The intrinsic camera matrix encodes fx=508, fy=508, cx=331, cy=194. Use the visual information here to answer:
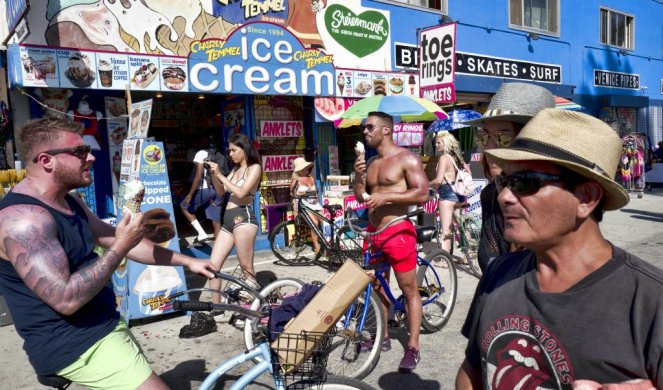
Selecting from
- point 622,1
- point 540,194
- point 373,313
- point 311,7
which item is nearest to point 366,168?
point 373,313

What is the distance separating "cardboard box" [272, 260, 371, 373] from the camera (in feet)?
8.05

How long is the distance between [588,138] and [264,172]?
324 inches

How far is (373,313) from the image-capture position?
13.6 feet

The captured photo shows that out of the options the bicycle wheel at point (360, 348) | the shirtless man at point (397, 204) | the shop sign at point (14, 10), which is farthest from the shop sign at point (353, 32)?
the bicycle wheel at point (360, 348)

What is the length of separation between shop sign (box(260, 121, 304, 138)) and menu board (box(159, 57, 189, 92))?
2.11 meters

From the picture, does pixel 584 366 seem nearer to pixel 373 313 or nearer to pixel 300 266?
pixel 373 313

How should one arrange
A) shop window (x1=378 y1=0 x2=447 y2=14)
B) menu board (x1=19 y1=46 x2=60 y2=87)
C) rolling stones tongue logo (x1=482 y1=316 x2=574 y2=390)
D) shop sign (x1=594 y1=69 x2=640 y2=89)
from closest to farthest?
rolling stones tongue logo (x1=482 y1=316 x2=574 y2=390)
menu board (x1=19 y1=46 x2=60 y2=87)
shop window (x1=378 y1=0 x2=447 y2=14)
shop sign (x1=594 y1=69 x2=640 y2=89)

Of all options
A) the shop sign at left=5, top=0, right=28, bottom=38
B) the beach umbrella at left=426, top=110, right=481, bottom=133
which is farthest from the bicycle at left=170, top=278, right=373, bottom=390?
the beach umbrella at left=426, top=110, right=481, bottom=133

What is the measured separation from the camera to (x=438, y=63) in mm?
10211

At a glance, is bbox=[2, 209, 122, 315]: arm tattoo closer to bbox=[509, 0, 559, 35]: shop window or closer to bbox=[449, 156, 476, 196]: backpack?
bbox=[449, 156, 476, 196]: backpack

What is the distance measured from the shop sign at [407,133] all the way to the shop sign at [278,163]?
6.87 feet

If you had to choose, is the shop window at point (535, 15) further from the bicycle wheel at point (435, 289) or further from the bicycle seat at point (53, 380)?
the bicycle seat at point (53, 380)

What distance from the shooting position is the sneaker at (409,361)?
Result: 13.7 feet

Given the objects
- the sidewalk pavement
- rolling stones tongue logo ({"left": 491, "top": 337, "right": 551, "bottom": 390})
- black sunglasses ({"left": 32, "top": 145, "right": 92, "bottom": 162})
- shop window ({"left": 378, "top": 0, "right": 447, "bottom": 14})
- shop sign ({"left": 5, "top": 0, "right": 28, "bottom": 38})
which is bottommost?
the sidewalk pavement
